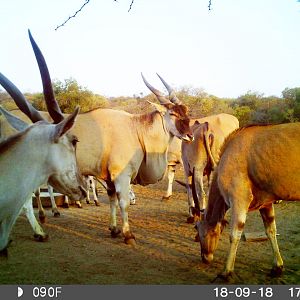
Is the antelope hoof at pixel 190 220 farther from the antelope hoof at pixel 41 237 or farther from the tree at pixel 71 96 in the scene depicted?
the tree at pixel 71 96

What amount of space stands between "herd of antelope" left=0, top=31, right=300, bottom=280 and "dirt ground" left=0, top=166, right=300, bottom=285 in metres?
0.31

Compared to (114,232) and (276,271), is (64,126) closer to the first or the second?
(276,271)

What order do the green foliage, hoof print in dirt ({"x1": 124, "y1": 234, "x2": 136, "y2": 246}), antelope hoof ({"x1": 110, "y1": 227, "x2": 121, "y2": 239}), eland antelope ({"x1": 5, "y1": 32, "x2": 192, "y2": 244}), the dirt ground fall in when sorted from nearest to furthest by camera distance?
the dirt ground
hoof print in dirt ({"x1": 124, "y1": 234, "x2": 136, "y2": 246})
eland antelope ({"x1": 5, "y1": 32, "x2": 192, "y2": 244})
antelope hoof ({"x1": 110, "y1": 227, "x2": 121, "y2": 239})
the green foliage

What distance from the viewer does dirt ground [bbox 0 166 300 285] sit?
5980 millimetres

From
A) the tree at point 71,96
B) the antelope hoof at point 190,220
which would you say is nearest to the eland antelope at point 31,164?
the antelope hoof at point 190,220

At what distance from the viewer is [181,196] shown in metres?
14.2

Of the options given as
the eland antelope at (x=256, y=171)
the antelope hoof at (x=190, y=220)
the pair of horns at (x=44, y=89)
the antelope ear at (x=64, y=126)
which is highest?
the pair of horns at (x=44, y=89)

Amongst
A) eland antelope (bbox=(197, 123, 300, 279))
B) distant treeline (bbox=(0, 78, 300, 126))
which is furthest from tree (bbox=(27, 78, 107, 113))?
eland antelope (bbox=(197, 123, 300, 279))

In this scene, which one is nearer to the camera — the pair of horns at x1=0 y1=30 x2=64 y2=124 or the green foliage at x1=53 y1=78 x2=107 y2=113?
the pair of horns at x1=0 y1=30 x2=64 y2=124

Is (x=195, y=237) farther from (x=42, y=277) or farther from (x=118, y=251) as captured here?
(x=42, y=277)

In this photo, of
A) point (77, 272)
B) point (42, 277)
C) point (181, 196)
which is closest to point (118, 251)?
point (77, 272)

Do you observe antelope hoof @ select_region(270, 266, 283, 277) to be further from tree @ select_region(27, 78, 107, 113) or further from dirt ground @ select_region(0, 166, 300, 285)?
tree @ select_region(27, 78, 107, 113)

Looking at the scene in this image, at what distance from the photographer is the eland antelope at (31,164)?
13.1 ft

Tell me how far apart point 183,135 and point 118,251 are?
2594 mm
